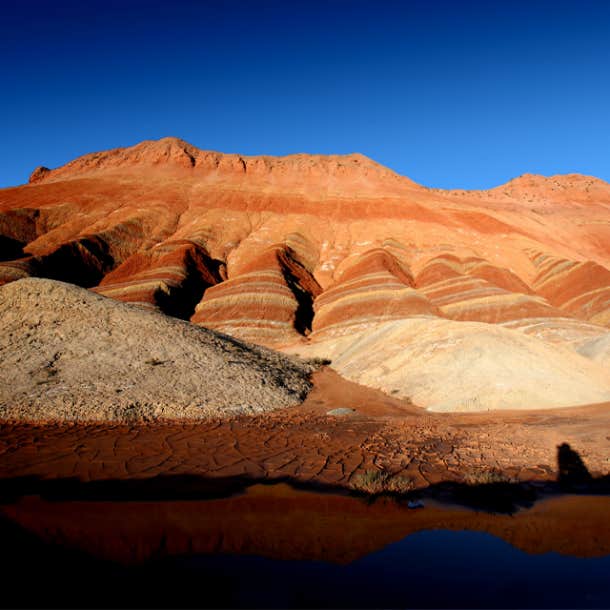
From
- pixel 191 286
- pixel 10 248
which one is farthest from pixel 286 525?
pixel 10 248

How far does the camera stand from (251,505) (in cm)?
638

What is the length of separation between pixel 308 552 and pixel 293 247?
47.0 metres

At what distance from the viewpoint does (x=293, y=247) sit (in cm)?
5097

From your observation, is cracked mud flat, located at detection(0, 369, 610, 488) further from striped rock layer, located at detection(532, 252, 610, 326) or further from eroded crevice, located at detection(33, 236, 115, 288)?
eroded crevice, located at detection(33, 236, 115, 288)

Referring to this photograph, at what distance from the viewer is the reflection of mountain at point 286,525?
5035mm

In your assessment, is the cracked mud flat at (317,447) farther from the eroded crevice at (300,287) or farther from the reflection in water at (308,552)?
the eroded crevice at (300,287)

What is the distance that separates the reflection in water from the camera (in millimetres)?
4160

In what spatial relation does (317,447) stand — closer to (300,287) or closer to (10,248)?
(300,287)

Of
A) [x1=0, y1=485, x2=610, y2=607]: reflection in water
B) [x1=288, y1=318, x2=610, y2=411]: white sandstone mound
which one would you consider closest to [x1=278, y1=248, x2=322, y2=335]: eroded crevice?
[x1=288, y1=318, x2=610, y2=411]: white sandstone mound

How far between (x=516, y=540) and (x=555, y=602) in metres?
1.30

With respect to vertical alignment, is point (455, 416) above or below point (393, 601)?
above

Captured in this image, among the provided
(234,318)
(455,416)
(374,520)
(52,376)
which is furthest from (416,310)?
(374,520)

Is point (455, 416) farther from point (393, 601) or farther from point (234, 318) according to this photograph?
point (234, 318)

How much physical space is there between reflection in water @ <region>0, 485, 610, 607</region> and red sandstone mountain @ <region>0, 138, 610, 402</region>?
54.9ft
